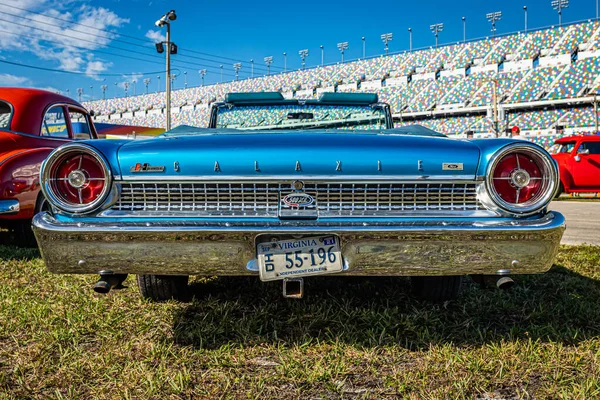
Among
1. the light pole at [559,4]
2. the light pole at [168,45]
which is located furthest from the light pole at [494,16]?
the light pole at [168,45]

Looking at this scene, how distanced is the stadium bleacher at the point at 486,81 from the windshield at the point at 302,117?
25.1m

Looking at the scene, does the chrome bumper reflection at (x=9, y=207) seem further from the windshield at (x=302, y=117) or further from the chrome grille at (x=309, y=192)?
the chrome grille at (x=309, y=192)

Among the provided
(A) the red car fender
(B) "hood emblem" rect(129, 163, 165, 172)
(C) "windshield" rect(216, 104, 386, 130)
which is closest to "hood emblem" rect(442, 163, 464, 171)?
Answer: (B) "hood emblem" rect(129, 163, 165, 172)

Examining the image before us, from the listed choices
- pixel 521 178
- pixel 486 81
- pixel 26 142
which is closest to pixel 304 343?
pixel 521 178

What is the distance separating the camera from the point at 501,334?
2.40m

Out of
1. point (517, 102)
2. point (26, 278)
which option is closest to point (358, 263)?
point (26, 278)

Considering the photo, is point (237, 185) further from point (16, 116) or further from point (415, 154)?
point (16, 116)

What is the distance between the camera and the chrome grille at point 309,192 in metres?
2.03

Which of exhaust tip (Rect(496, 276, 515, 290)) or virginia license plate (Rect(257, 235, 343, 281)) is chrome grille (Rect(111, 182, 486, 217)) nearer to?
virginia license plate (Rect(257, 235, 343, 281))

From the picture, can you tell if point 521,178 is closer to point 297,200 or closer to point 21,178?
point 297,200

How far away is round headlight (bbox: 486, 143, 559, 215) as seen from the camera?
6.63 feet

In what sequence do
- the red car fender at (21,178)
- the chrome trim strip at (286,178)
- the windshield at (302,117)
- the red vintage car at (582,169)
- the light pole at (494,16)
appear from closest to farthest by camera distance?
the chrome trim strip at (286,178) → the windshield at (302,117) → the red car fender at (21,178) → the red vintage car at (582,169) → the light pole at (494,16)

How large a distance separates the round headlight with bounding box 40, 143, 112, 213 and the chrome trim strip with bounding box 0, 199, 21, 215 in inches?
95.7

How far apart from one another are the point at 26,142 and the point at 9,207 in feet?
2.42
